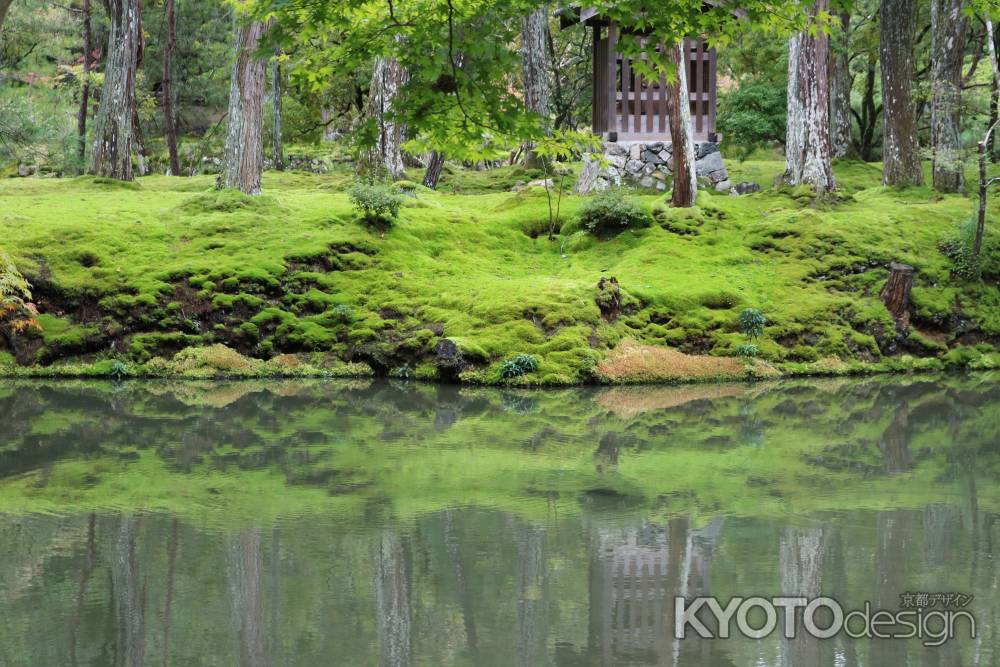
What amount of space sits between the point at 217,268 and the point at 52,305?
2624mm

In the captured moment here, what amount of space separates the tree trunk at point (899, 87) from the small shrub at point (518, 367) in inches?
440

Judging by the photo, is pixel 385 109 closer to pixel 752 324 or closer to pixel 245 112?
pixel 245 112

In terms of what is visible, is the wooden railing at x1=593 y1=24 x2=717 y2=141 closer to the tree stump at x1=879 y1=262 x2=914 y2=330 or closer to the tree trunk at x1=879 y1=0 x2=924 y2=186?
the tree trunk at x1=879 y1=0 x2=924 y2=186

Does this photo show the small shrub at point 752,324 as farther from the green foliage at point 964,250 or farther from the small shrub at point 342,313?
the small shrub at point 342,313

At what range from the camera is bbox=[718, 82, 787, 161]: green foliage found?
88.1 ft

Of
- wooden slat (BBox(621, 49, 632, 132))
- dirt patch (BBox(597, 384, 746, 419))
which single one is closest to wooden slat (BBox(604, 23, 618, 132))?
wooden slat (BBox(621, 49, 632, 132))

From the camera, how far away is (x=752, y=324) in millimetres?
17078

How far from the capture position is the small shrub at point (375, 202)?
19.1m

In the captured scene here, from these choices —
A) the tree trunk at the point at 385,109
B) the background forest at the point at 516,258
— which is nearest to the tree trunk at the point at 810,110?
the background forest at the point at 516,258

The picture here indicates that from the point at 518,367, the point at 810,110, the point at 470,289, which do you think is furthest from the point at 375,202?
the point at 810,110

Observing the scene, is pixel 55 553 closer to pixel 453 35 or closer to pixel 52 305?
pixel 453 35

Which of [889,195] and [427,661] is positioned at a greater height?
[889,195]

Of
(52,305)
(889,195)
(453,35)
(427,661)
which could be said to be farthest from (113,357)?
(889,195)

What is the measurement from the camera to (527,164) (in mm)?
26922
